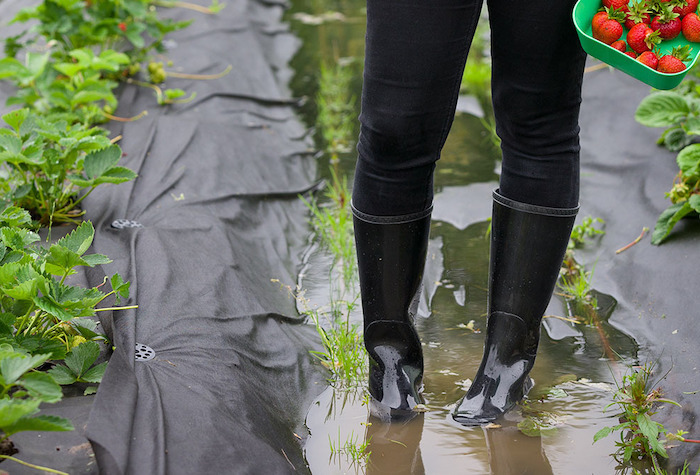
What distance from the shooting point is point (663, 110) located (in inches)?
85.4

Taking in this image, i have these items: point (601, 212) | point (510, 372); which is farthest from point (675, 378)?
point (601, 212)

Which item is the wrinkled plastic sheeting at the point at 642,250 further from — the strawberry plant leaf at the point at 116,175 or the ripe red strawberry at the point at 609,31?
the strawberry plant leaf at the point at 116,175

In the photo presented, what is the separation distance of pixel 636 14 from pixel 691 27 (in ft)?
0.29

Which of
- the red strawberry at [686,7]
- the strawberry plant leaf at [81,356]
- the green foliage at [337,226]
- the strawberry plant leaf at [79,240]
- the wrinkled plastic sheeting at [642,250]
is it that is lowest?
the green foliage at [337,226]

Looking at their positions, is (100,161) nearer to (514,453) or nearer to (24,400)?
(24,400)

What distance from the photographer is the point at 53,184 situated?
6.29 ft

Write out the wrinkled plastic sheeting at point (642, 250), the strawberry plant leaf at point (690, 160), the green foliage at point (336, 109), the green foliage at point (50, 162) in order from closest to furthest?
1. the wrinkled plastic sheeting at point (642, 250)
2. the green foliage at point (50, 162)
3. the strawberry plant leaf at point (690, 160)
4. the green foliage at point (336, 109)

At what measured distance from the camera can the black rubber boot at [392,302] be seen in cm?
140

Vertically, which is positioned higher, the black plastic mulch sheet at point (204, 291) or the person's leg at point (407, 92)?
the person's leg at point (407, 92)

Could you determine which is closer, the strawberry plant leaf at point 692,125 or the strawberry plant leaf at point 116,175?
the strawberry plant leaf at point 116,175

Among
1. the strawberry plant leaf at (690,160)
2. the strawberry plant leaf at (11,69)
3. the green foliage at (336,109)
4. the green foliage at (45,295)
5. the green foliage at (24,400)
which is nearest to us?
the green foliage at (24,400)

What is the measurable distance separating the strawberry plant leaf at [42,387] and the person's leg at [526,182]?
2.48 feet

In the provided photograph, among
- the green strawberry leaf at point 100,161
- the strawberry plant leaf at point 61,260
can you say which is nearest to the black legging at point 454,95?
the strawberry plant leaf at point 61,260

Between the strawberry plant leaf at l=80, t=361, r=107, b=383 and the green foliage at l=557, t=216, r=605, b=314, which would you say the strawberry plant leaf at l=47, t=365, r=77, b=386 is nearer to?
the strawberry plant leaf at l=80, t=361, r=107, b=383
